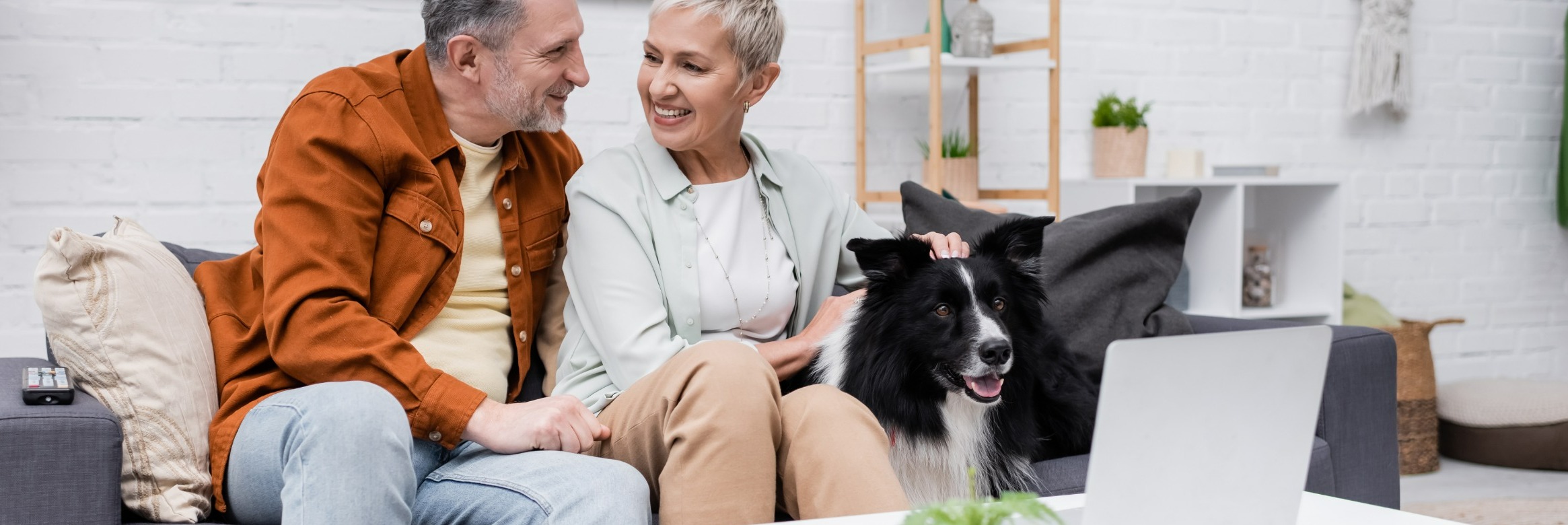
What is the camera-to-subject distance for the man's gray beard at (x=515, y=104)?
1.73 m

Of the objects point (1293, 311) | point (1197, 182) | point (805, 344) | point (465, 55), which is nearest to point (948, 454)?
point (805, 344)

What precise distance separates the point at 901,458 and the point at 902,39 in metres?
1.58

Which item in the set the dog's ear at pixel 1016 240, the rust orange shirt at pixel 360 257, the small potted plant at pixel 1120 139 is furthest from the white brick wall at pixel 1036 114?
the dog's ear at pixel 1016 240

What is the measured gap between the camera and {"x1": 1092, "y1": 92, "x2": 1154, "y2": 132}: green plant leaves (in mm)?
3287

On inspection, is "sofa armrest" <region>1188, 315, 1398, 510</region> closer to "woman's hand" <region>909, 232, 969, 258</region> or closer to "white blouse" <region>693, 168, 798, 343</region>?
"woman's hand" <region>909, 232, 969, 258</region>

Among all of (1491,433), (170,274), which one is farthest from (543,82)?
(1491,433)

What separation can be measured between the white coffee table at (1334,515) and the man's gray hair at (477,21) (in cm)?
95

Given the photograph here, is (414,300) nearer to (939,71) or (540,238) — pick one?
(540,238)

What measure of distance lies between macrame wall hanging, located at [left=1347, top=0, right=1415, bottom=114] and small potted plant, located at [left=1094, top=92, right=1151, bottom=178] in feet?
3.03

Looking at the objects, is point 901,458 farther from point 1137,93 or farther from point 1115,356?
point 1137,93

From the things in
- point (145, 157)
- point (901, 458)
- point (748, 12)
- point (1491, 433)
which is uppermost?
point (748, 12)

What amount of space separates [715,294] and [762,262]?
11 centimetres

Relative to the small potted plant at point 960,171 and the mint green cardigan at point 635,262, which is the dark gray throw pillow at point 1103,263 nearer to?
the mint green cardigan at point 635,262

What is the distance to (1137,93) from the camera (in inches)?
140
